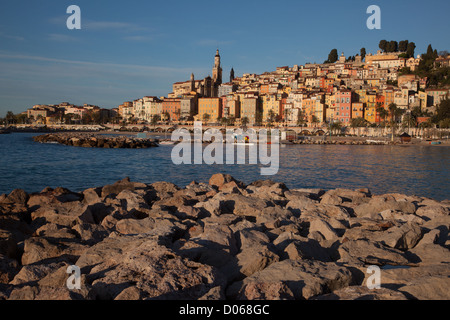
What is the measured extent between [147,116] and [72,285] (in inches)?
4696

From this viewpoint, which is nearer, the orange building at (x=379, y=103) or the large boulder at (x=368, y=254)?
the large boulder at (x=368, y=254)

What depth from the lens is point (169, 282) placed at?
372 cm

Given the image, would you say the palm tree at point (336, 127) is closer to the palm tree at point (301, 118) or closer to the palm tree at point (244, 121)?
the palm tree at point (301, 118)

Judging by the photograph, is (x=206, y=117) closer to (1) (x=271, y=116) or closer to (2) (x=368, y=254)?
(1) (x=271, y=116)

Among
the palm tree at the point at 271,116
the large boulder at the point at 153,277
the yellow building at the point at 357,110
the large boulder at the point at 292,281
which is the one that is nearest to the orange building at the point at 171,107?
the palm tree at the point at 271,116

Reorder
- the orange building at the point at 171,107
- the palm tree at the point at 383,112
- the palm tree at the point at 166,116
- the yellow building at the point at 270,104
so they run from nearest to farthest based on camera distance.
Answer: the palm tree at the point at 383,112
the yellow building at the point at 270,104
the palm tree at the point at 166,116
the orange building at the point at 171,107

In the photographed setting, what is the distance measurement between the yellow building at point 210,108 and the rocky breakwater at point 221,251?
319 ft

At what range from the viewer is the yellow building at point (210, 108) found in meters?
105

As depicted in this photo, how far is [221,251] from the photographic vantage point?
4.78 meters

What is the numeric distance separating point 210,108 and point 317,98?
96.0 ft

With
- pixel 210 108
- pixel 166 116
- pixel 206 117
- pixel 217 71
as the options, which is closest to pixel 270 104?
pixel 206 117

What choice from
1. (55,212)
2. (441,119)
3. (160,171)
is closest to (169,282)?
(55,212)
